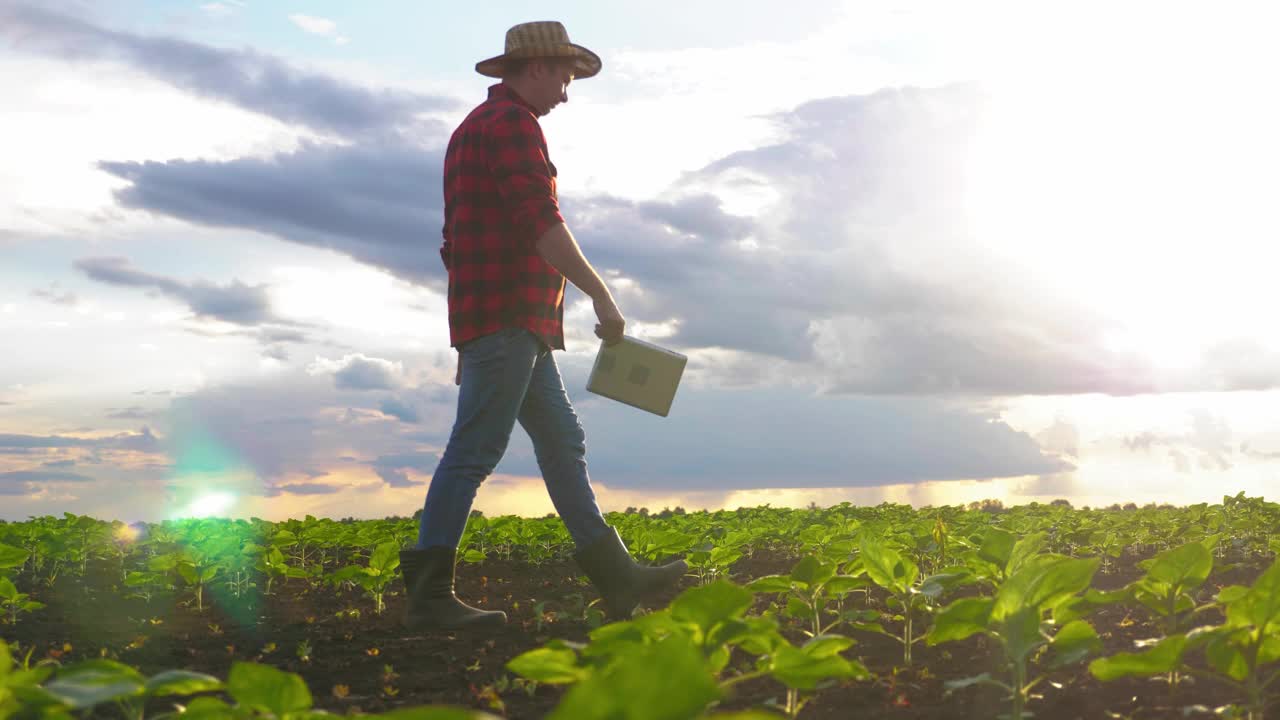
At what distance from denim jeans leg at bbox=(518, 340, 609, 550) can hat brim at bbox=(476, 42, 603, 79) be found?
64.8 inches

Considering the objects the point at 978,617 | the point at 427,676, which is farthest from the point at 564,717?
the point at 427,676

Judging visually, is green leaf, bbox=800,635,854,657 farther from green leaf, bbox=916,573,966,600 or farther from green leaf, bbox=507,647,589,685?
green leaf, bbox=916,573,966,600

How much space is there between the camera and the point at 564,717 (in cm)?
109

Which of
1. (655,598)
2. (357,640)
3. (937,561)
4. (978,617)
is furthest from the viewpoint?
(937,561)

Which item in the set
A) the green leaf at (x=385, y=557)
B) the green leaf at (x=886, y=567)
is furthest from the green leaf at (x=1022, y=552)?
the green leaf at (x=385, y=557)

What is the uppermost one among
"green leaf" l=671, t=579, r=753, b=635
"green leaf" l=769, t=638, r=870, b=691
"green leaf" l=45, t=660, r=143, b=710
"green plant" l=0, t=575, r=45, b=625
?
"green leaf" l=671, t=579, r=753, b=635

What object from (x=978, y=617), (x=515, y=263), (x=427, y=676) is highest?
(x=515, y=263)

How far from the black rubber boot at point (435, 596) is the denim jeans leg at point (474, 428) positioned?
0.07 meters

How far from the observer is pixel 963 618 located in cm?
270

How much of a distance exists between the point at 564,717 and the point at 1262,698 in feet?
8.75

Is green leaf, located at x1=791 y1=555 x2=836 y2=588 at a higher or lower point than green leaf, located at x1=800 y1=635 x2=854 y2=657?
higher

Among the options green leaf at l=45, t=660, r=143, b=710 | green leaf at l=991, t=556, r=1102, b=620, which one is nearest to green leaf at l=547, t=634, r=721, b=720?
green leaf at l=45, t=660, r=143, b=710

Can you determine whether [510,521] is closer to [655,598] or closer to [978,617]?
[655,598]

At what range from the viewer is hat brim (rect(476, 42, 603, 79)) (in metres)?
5.04
